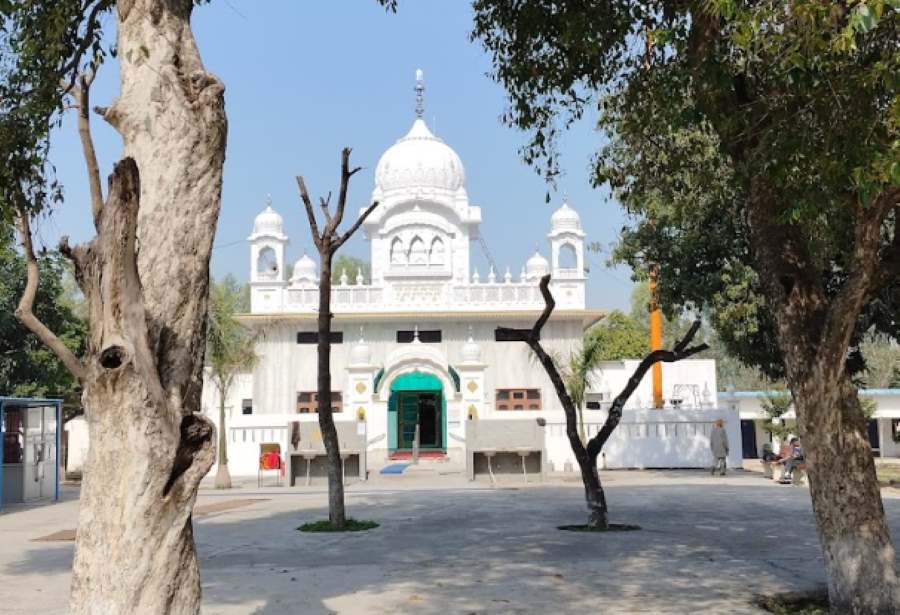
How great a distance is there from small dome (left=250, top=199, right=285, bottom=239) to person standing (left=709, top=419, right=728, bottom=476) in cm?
1958

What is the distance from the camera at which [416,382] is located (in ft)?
103

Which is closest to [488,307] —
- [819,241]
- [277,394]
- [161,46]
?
[277,394]

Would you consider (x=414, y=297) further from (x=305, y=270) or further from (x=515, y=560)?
(x=515, y=560)

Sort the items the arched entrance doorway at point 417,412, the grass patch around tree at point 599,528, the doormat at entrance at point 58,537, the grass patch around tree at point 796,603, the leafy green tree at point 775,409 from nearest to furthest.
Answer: the grass patch around tree at point 796,603 < the grass patch around tree at point 599,528 < the doormat at entrance at point 58,537 < the arched entrance doorway at point 417,412 < the leafy green tree at point 775,409

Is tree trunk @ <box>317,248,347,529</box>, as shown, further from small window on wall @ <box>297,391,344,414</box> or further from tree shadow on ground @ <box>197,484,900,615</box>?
small window on wall @ <box>297,391,344,414</box>

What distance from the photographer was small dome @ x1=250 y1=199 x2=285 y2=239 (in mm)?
36625

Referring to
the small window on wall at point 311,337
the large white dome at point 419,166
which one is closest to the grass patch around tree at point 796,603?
the small window on wall at point 311,337

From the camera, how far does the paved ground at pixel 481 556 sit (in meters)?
8.09

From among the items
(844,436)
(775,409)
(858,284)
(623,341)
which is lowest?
(775,409)

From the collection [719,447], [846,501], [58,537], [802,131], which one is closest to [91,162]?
[802,131]

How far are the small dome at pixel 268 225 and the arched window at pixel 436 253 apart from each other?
615 centimetres

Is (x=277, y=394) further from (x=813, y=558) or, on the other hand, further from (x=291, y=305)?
(x=813, y=558)

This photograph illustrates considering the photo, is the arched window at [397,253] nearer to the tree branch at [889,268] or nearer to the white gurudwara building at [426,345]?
the white gurudwara building at [426,345]

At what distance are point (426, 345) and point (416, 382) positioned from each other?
135 centimetres
